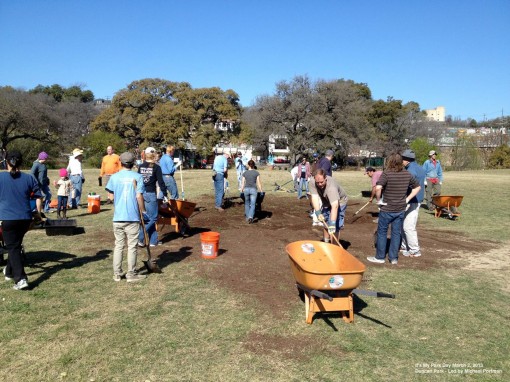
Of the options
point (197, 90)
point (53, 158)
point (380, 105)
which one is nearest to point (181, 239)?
point (53, 158)

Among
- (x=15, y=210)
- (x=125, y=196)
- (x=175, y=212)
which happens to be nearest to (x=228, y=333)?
(x=125, y=196)

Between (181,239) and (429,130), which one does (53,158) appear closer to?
(181,239)

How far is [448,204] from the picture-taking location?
40.8 ft

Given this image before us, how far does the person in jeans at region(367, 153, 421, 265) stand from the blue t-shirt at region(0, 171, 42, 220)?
5.76m

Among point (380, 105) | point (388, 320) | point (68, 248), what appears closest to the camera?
point (388, 320)

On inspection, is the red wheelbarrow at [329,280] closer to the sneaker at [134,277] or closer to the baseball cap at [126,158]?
the sneaker at [134,277]

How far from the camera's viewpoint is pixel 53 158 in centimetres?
4175

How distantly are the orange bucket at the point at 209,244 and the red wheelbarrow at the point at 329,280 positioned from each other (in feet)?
7.52

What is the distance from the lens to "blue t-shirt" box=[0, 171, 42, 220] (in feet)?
18.6

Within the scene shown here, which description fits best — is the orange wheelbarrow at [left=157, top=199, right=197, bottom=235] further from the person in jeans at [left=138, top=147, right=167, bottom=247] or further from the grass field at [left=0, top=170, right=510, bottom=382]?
the grass field at [left=0, top=170, right=510, bottom=382]

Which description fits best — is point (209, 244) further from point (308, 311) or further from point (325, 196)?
point (308, 311)

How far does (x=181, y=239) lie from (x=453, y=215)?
8895 mm

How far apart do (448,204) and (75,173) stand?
11.9 m

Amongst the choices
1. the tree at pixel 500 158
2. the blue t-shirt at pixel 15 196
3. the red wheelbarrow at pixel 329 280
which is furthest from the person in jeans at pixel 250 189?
the tree at pixel 500 158
